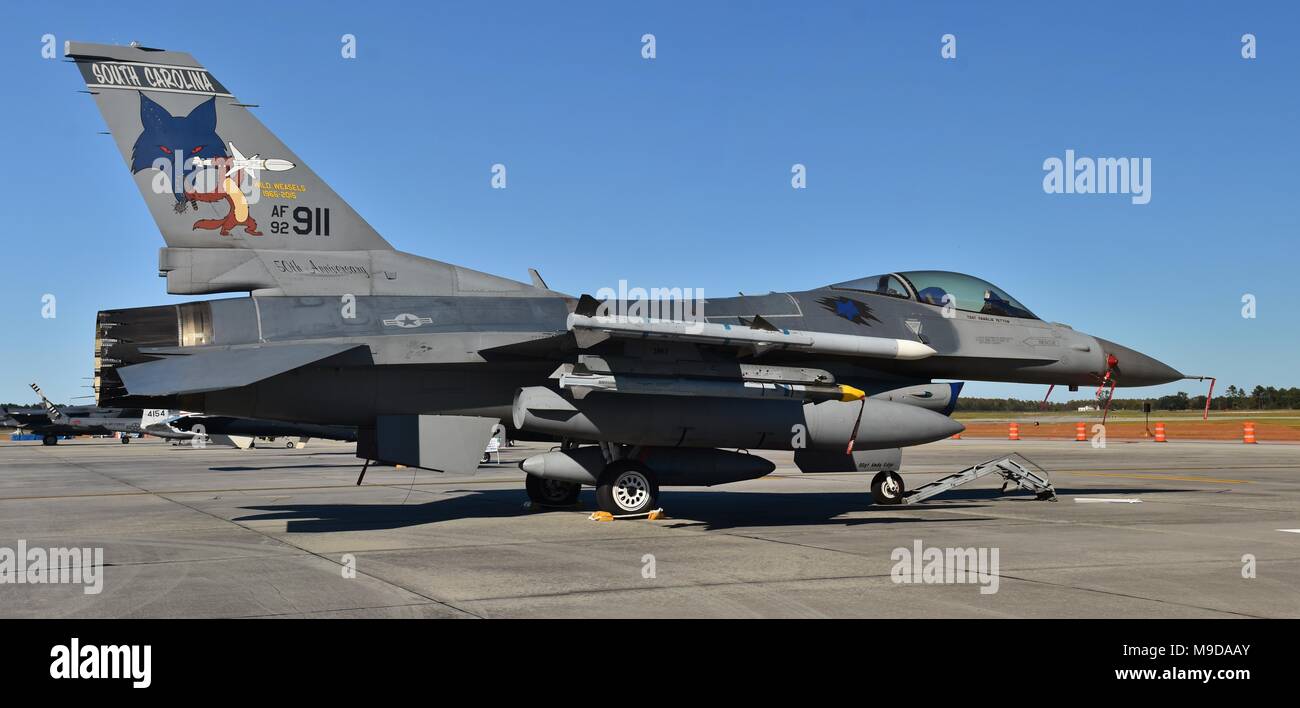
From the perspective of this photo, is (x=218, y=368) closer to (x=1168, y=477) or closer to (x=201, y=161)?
Result: (x=201, y=161)

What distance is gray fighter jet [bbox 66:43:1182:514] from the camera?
11312 mm

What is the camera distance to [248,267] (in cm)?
1179

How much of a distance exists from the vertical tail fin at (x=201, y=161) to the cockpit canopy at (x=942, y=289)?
24.5 ft

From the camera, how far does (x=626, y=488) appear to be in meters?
12.7

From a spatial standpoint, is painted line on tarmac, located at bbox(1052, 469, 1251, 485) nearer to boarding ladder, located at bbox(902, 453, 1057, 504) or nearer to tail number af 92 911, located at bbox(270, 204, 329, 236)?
boarding ladder, located at bbox(902, 453, 1057, 504)

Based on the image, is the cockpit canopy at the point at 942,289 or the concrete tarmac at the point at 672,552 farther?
the cockpit canopy at the point at 942,289

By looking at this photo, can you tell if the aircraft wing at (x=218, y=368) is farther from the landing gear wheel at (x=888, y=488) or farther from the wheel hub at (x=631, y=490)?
the landing gear wheel at (x=888, y=488)

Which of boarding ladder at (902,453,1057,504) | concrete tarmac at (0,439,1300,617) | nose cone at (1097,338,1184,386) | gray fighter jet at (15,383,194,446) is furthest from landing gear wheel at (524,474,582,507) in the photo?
gray fighter jet at (15,383,194,446)

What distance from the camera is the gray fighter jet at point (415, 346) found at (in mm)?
11312

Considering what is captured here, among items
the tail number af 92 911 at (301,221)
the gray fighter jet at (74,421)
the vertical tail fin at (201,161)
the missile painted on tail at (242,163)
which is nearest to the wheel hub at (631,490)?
the vertical tail fin at (201,161)

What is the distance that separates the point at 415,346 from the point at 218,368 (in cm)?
226
